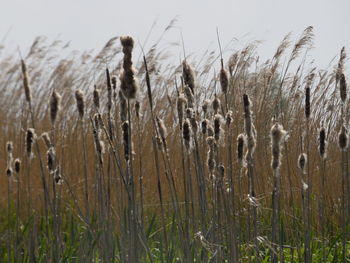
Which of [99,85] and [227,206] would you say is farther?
[99,85]

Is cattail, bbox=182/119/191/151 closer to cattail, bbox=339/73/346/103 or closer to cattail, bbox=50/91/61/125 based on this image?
cattail, bbox=50/91/61/125

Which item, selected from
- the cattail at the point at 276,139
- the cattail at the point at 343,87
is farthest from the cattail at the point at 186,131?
the cattail at the point at 343,87

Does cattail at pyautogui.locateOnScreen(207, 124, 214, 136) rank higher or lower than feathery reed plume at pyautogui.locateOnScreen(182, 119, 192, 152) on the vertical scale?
higher

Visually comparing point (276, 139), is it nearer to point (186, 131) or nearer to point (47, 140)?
point (186, 131)

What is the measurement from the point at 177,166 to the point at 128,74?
3.04 metres

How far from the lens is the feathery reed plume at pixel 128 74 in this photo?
5.48 feet

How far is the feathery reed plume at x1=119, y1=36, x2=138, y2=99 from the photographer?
5.48 feet

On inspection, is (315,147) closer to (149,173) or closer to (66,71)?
(149,173)

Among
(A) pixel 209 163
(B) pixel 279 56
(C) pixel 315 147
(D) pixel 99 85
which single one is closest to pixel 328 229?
(C) pixel 315 147

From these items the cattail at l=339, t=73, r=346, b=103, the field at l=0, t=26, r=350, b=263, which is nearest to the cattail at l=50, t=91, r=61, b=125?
the field at l=0, t=26, r=350, b=263

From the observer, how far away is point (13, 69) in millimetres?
5793

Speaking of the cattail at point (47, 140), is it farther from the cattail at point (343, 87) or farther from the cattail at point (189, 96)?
the cattail at point (343, 87)

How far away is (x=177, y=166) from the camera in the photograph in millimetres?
4688

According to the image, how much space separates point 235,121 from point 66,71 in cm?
309
